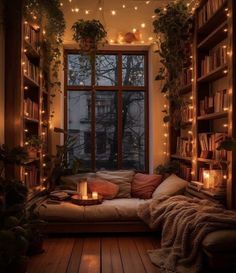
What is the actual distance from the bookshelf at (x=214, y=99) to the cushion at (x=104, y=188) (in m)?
1.09

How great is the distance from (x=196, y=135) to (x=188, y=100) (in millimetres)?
885

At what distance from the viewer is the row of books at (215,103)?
13.3ft

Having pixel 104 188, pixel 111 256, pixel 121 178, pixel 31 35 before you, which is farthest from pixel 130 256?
pixel 31 35

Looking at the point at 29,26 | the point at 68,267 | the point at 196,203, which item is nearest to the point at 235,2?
the point at 196,203

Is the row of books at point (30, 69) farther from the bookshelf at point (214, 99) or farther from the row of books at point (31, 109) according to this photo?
the bookshelf at point (214, 99)

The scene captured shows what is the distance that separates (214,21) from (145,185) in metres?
2.39

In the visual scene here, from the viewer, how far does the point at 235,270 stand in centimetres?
319

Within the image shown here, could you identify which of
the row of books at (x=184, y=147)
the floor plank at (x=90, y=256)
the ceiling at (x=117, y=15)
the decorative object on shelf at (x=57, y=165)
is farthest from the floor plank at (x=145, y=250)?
the ceiling at (x=117, y=15)

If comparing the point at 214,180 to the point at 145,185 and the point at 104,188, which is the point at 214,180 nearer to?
the point at 145,185

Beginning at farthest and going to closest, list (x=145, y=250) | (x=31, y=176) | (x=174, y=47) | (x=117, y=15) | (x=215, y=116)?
(x=117, y=15) < (x=174, y=47) < (x=31, y=176) < (x=215, y=116) < (x=145, y=250)

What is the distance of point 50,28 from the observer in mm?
5133

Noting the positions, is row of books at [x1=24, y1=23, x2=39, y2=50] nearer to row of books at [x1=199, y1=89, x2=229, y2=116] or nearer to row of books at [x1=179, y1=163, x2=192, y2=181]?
row of books at [x1=199, y1=89, x2=229, y2=116]

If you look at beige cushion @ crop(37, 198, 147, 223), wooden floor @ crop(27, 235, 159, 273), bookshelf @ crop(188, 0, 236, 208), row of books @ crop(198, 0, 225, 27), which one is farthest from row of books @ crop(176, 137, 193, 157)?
row of books @ crop(198, 0, 225, 27)

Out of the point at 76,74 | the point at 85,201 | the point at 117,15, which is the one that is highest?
the point at 117,15
